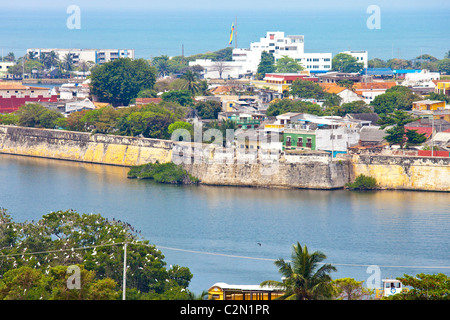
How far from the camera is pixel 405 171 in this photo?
27.0 m

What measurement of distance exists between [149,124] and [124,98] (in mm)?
11830

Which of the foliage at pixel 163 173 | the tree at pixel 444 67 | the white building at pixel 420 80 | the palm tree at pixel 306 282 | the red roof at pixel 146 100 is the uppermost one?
the tree at pixel 444 67

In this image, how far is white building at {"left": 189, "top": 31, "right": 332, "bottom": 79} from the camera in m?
63.3

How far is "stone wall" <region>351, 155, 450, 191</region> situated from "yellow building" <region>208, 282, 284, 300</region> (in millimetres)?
14372

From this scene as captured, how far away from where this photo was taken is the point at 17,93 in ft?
142

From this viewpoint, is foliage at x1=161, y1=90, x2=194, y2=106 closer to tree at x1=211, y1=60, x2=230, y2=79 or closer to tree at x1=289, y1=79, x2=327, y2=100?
tree at x1=289, y1=79, x2=327, y2=100

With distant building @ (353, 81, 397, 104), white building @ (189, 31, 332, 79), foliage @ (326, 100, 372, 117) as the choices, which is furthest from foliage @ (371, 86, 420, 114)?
white building @ (189, 31, 332, 79)

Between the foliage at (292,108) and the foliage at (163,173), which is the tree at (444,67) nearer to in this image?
the foliage at (292,108)

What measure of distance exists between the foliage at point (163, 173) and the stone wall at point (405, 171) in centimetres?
522

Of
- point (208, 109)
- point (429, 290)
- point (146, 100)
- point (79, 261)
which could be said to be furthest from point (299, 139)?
point (429, 290)

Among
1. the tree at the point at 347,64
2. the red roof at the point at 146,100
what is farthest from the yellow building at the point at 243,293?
the tree at the point at 347,64

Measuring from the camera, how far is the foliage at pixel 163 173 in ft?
92.9
